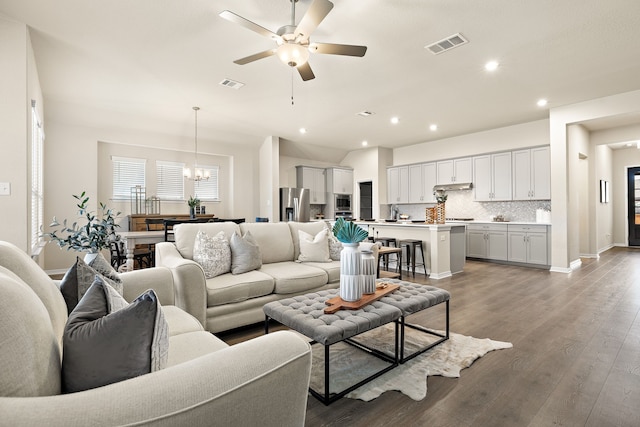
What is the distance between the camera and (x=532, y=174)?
6352 mm

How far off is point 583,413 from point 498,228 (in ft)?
17.4

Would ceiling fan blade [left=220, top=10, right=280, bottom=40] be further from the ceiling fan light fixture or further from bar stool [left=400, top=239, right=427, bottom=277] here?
bar stool [left=400, top=239, right=427, bottom=277]

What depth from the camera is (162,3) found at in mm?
2795

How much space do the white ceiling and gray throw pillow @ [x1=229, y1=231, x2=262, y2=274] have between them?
2075 millimetres

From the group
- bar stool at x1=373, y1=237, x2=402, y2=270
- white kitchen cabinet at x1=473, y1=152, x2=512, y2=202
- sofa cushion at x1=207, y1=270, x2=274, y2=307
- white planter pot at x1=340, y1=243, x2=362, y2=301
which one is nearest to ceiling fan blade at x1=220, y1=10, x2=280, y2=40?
white planter pot at x1=340, y1=243, x2=362, y2=301

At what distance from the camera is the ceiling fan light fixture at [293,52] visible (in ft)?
8.98

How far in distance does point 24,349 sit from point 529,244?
23.0 ft

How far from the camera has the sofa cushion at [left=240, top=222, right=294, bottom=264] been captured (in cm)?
366

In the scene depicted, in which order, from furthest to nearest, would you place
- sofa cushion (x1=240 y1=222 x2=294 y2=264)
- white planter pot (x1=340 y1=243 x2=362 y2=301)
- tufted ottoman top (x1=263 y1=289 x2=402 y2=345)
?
sofa cushion (x1=240 y1=222 x2=294 y2=264), white planter pot (x1=340 y1=243 x2=362 y2=301), tufted ottoman top (x1=263 y1=289 x2=402 y2=345)

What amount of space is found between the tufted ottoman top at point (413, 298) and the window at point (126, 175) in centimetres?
603

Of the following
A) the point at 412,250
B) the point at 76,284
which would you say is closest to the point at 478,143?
the point at 412,250

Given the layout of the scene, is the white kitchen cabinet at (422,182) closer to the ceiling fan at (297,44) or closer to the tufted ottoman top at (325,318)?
the ceiling fan at (297,44)

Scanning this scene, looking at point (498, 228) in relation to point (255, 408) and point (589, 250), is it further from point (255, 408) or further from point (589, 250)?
point (255, 408)

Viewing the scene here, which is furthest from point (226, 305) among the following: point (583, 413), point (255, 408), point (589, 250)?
point (589, 250)
